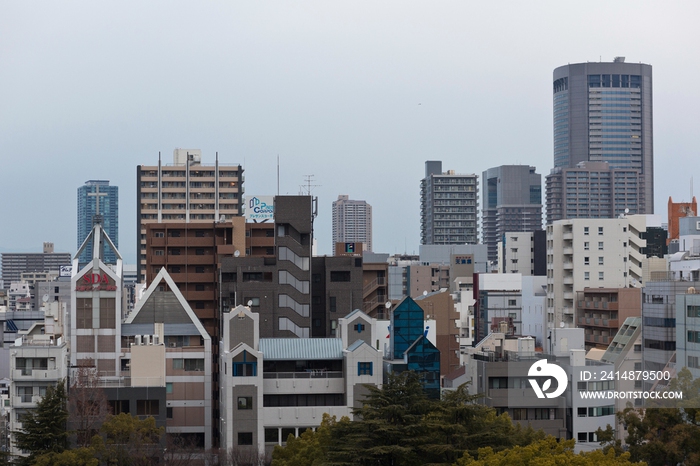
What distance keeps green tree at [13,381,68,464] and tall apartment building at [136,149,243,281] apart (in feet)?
287

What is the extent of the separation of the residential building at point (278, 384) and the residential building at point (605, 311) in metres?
27.7

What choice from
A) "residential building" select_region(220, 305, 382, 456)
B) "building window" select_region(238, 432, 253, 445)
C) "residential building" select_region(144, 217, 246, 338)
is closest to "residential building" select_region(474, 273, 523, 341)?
"residential building" select_region(144, 217, 246, 338)

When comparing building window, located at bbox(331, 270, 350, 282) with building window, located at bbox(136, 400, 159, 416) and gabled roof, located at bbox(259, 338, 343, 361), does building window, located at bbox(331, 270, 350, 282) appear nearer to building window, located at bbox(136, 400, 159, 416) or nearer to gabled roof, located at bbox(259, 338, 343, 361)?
gabled roof, located at bbox(259, 338, 343, 361)

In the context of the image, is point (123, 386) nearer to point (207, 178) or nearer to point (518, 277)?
point (518, 277)

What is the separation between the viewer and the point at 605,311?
82.2 m

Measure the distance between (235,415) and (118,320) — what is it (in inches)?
483

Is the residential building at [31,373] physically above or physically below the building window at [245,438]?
above

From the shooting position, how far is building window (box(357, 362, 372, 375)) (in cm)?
5844

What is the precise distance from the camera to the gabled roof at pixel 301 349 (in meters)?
60.0

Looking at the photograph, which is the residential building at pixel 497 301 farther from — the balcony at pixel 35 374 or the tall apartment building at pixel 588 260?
the balcony at pixel 35 374

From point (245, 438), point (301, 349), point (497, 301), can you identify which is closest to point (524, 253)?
point (497, 301)

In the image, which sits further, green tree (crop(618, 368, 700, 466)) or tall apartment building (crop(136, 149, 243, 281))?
tall apartment building (crop(136, 149, 243, 281))

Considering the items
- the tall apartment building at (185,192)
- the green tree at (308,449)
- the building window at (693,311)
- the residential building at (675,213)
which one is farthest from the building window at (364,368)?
the tall apartment building at (185,192)

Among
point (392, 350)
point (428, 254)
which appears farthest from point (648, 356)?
point (428, 254)
